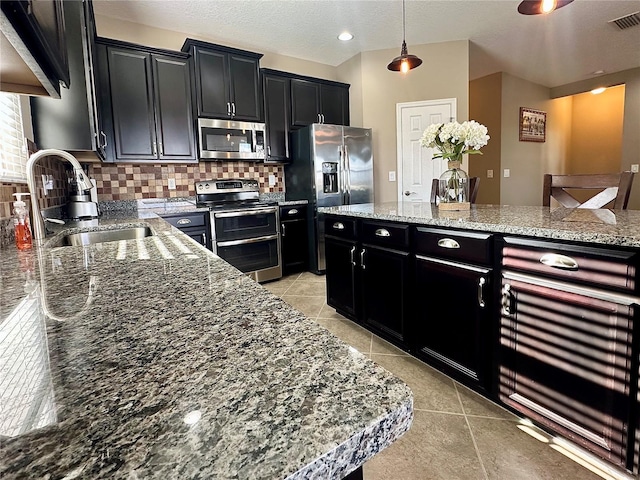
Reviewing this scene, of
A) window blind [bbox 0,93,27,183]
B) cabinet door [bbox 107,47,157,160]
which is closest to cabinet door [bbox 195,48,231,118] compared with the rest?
cabinet door [bbox 107,47,157,160]

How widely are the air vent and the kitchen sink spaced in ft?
16.8

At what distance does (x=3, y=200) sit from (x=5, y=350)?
4.35ft

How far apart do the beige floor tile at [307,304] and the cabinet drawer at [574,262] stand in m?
1.77

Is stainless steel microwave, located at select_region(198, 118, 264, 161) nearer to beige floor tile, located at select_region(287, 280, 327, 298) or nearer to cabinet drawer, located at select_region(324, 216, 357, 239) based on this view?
beige floor tile, located at select_region(287, 280, 327, 298)

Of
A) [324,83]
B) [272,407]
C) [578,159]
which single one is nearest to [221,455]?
[272,407]

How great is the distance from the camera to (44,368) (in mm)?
393

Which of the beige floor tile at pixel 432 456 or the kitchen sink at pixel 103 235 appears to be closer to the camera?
the beige floor tile at pixel 432 456

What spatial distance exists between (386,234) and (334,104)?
3.00 metres

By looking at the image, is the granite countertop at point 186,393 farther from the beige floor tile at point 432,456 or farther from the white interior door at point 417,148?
the white interior door at point 417,148

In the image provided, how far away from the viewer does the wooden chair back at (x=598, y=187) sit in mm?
1716

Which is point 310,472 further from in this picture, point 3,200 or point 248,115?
point 248,115

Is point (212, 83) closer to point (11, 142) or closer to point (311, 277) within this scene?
point (11, 142)

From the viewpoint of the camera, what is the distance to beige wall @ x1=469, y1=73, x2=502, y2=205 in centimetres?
515

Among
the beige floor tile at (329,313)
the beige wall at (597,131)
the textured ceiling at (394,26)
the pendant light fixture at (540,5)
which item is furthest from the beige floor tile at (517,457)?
the beige wall at (597,131)
